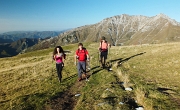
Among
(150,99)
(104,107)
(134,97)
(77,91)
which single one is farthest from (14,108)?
(150,99)

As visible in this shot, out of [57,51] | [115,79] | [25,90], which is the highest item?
[57,51]

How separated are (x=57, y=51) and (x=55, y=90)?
11.8 ft

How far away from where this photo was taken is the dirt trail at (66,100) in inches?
409

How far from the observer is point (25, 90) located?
15844mm

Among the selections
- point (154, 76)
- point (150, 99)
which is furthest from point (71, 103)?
point (154, 76)

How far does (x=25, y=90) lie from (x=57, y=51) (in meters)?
4.50

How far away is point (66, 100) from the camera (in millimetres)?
11602

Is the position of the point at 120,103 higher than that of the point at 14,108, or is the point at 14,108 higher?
the point at 120,103

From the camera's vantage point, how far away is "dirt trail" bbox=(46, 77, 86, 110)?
Answer: 34.1 feet

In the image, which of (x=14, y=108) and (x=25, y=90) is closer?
(x=14, y=108)

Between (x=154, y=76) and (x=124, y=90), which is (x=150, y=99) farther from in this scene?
(x=154, y=76)

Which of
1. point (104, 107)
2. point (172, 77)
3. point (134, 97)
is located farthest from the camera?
point (172, 77)

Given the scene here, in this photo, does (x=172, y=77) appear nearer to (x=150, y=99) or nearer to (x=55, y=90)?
(x=150, y=99)

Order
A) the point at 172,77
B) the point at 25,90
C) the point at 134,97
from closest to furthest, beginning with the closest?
the point at 134,97, the point at 172,77, the point at 25,90
